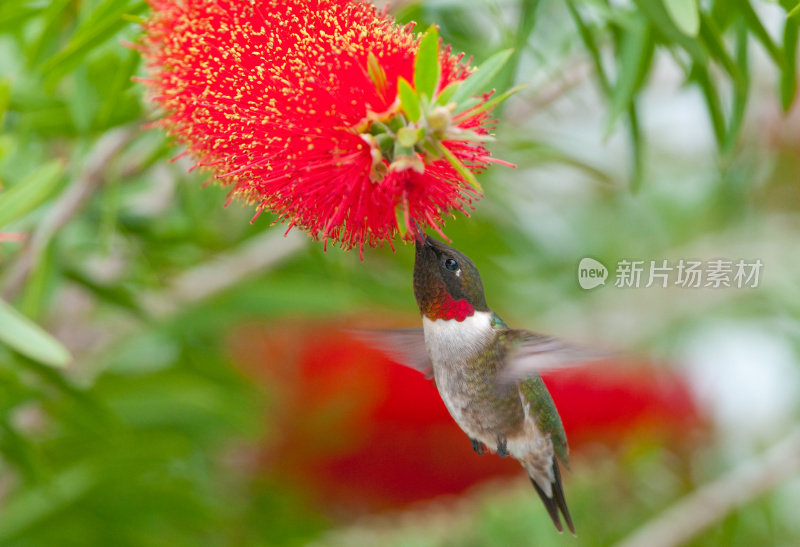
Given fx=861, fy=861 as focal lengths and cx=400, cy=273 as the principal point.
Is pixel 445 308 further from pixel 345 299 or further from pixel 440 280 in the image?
pixel 345 299

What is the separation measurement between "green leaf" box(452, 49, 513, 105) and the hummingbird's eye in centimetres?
6

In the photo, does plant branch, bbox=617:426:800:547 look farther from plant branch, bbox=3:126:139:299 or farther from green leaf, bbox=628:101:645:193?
plant branch, bbox=3:126:139:299

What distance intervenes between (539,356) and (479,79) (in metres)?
0.12

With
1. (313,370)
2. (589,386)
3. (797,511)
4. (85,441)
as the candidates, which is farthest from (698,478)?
(85,441)

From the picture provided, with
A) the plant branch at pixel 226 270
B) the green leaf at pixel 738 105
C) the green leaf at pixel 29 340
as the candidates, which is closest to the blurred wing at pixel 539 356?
the green leaf at pixel 29 340

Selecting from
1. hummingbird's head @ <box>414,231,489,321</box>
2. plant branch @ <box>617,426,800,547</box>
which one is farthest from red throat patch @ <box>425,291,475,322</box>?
plant branch @ <box>617,426,800,547</box>

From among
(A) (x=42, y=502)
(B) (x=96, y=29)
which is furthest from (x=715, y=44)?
(A) (x=42, y=502)

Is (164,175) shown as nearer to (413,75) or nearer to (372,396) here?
(372,396)

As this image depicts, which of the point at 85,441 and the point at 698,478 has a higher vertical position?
the point at 85,441

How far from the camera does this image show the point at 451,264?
319 mm

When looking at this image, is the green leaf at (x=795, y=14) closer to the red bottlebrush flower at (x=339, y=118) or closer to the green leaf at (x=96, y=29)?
the red bottlebrush flower at (x=339, y=118)

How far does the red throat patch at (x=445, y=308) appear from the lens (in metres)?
0.32

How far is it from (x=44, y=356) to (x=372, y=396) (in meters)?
0.89

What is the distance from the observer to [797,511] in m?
1.45
